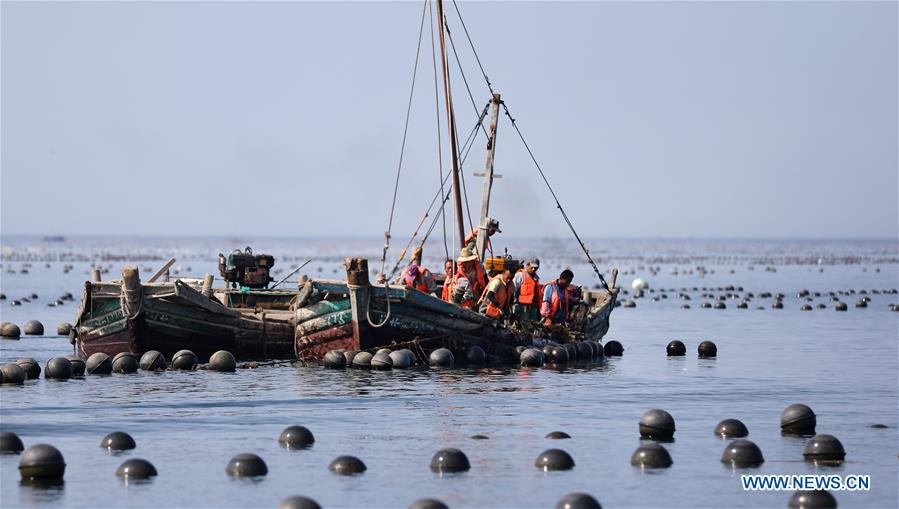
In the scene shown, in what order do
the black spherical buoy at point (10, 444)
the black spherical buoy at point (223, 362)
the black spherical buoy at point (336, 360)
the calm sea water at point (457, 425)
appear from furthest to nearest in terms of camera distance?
the black spherical buoy at point (336, 360) → the black spherical buoy at point (223, 362) → the black spherical buoy at point (10, 444) → the calm sea water at point (457, 425)

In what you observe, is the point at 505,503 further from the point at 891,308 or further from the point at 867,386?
the point at 891,308

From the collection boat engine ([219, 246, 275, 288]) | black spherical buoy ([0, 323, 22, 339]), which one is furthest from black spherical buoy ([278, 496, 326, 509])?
black spherical buoy ([0, 323, 22, 339])

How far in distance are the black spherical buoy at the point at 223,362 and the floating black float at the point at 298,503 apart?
1528 centimetres

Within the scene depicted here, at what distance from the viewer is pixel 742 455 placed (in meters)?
19.5

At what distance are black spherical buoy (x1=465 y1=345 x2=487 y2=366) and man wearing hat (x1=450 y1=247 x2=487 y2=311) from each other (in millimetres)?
1174

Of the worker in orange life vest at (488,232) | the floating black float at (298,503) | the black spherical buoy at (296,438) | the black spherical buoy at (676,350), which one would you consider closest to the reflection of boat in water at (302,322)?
the worker in orange life vest at (488,232)

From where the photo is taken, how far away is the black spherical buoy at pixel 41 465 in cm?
1820

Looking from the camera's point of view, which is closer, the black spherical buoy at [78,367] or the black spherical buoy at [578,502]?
the black spherical buoy at [578,502]

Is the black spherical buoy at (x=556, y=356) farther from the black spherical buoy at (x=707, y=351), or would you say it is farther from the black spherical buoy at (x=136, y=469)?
the black spherical buoy at (x=136, y=469)

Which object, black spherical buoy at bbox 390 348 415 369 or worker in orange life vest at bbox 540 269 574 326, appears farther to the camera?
worker in orange life vest at bbox 540 269 574 326

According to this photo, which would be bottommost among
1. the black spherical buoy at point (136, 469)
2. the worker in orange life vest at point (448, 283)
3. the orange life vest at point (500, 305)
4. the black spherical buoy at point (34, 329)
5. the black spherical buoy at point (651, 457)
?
the black spherical buoy at point (136, 469)

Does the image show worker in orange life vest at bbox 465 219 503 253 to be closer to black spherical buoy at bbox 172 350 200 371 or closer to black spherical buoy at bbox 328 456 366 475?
black spherical buoy at bbox 172 350 200 371

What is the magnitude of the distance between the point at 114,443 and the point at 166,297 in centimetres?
1203

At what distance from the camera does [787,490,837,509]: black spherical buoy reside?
16.7 metres
